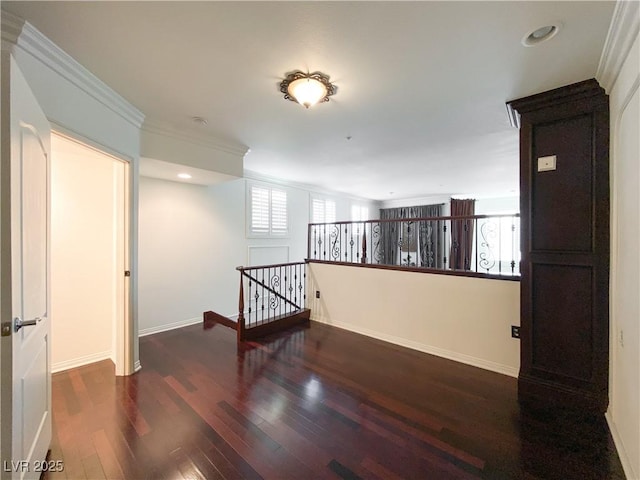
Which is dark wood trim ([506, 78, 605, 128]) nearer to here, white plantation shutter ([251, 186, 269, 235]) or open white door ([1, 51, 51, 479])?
open white door ([1, 51, 51, 479])

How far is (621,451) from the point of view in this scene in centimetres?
167

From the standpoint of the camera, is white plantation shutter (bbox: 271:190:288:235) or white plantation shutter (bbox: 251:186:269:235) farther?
white plantation shutter (bbox: 271:190:288:235)

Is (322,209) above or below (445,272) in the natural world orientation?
above

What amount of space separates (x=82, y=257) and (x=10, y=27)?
2193 mm

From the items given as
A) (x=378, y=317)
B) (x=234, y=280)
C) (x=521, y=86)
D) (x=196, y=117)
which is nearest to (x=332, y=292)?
(x=378, y=317)

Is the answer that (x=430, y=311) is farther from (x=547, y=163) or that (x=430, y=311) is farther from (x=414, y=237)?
(x=414, y=237)

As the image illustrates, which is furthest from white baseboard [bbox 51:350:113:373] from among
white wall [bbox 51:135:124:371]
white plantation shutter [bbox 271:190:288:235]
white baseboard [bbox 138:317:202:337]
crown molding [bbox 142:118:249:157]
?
white plantation shutter [bbox 271:190:288:235]

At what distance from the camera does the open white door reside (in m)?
1.16

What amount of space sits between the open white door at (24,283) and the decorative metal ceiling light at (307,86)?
1.53 meters

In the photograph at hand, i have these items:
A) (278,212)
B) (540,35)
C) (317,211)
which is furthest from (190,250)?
(540,35)

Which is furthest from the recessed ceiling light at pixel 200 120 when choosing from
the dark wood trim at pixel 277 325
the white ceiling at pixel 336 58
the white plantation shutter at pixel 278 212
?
the white plantation shutter at pixel 278 212

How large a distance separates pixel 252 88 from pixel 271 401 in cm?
266

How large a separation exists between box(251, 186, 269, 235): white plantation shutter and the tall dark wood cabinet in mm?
4264

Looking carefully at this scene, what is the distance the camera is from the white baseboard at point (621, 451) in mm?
1489
